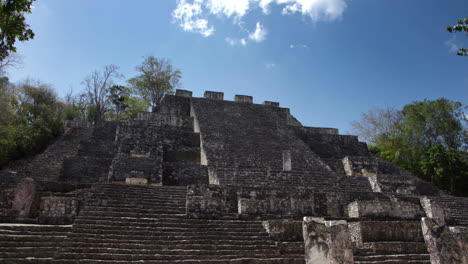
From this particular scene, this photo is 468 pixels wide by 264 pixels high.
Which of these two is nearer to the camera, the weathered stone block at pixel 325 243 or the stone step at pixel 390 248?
the weathered stone block at pixel 325 243

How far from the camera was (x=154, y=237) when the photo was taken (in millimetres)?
6684

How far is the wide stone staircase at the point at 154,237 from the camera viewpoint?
5.96m

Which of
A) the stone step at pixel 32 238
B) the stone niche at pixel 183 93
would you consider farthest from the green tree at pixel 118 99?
the stone step at pixel 32 238

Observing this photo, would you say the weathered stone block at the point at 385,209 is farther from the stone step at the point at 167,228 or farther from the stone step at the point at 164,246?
the stone step at the point at 164,246

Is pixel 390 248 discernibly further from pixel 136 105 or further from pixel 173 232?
pixel 136 105

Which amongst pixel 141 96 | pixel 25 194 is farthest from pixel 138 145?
pixel 141 96

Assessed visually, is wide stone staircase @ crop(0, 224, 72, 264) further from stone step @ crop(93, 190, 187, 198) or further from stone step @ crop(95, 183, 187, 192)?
stone step @ crop(95, 183, 187, 192)

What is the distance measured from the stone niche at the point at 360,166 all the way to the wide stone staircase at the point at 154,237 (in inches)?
A: 325

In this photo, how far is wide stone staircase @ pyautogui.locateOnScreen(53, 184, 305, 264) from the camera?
596 centimetres

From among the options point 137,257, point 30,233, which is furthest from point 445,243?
point 30,233

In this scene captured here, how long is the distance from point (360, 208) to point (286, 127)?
8672 mm

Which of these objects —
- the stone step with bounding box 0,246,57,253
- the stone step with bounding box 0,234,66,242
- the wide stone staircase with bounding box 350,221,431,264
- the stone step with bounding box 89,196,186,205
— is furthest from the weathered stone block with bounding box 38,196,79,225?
the wide stone staircase with bounding box 350,221,431,264

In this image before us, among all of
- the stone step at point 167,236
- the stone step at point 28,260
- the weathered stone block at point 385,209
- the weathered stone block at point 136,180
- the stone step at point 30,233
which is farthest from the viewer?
the weathered stone block at point 136,180

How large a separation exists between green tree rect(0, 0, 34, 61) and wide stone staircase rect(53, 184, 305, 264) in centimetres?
353
